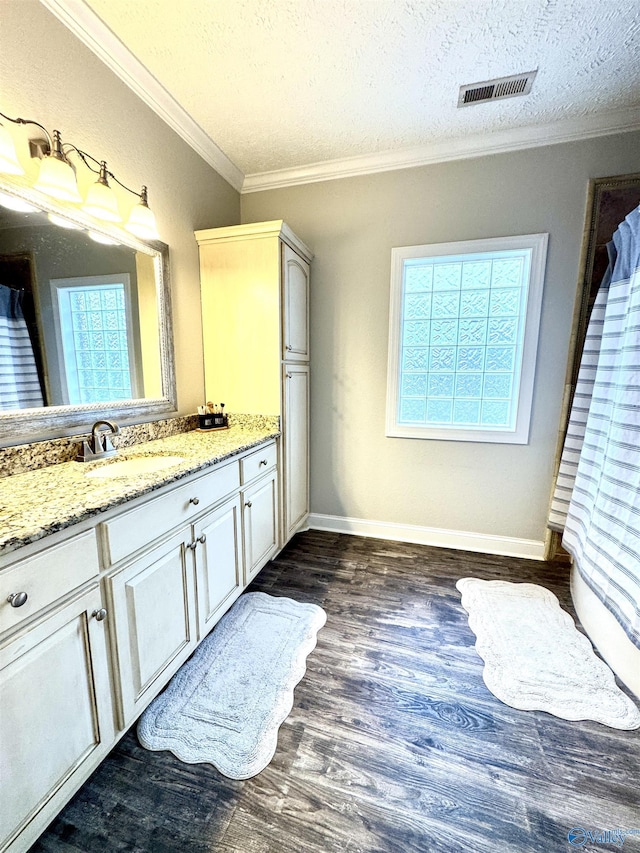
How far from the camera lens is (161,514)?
4.16 feet

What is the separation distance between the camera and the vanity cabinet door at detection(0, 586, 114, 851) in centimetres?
83

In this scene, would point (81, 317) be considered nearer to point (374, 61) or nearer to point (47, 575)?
point (47, 575)

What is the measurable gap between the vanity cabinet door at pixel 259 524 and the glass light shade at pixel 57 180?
1463mm

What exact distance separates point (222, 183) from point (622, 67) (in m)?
2.25

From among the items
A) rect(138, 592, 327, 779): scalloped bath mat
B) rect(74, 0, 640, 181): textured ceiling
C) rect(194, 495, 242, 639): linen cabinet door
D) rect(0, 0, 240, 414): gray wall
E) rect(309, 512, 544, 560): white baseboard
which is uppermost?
rect(74, 0, 640, 181): textured ceiling

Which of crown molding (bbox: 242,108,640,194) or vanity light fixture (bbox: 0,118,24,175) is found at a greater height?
crown molding (bbox: 242,108,640,194)

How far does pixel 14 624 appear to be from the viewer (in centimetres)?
82

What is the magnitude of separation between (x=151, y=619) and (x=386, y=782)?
934 millimetres

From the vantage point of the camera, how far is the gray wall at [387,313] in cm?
216

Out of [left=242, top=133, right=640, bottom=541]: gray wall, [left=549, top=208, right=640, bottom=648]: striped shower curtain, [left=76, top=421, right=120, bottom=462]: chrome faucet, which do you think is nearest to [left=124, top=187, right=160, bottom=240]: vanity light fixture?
[left=76, top=421, right=120, bottom=462]: chrome faucet

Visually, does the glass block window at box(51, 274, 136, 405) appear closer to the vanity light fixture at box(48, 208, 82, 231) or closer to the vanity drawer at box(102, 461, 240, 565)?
the vanity light fixture at box(48, 208, 82, 231)

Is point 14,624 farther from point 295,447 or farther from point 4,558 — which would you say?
point 295,447

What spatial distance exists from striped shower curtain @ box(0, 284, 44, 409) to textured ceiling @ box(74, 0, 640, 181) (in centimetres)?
125

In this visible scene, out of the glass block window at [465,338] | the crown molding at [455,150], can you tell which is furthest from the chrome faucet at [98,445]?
the crown molding at [455,150]
